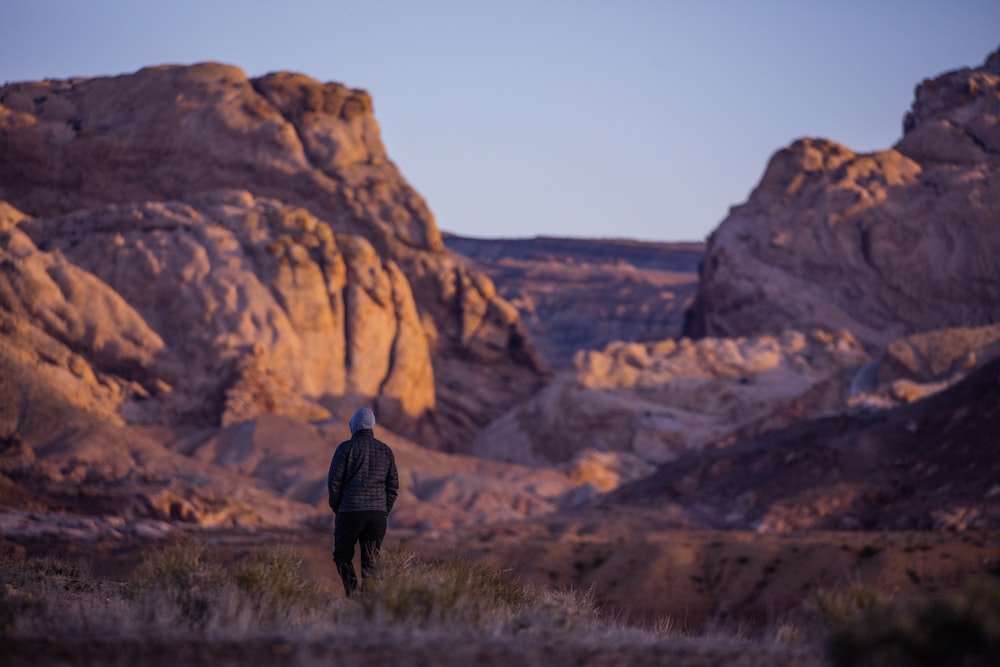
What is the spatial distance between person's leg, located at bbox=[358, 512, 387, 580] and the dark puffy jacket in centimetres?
Answer: 8

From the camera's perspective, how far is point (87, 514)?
35938 mm

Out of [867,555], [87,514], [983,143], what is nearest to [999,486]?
[867,555]

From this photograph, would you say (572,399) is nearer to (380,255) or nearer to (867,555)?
(380,255)

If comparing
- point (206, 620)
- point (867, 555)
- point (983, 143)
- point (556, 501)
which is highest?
point (983, 143)

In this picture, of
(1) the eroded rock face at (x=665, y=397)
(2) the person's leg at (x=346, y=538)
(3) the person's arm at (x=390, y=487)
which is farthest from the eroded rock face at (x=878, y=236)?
(2) the person's leg at (x=346, y=538)

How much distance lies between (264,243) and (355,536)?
48.8 meters

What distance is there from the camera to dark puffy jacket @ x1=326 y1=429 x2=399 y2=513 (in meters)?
11.2


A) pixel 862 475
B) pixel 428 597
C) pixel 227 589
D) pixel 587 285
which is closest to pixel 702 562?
pixel 862 475

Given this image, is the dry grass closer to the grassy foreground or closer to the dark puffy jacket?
the grassy foreground

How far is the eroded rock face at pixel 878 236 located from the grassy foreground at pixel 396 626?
63521 mm

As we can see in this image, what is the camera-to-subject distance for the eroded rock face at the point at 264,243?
55.8 m

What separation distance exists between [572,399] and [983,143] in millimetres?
29995

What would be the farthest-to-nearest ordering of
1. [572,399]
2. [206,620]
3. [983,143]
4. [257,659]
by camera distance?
[983,143] → [572,399] → [206,620] → [257,659]

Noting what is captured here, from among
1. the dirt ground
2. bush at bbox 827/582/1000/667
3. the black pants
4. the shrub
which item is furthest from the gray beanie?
the dirt ground
